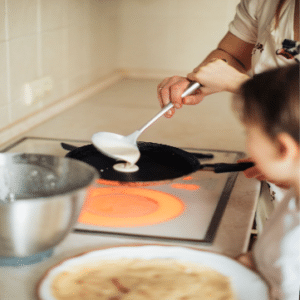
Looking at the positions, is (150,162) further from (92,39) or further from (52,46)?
(92,39)

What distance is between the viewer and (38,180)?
2.46ft

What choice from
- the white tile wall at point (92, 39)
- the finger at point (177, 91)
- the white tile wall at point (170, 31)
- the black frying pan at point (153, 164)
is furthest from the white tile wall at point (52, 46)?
→ the finger at point (177, 91)

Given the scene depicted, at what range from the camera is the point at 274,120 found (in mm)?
636

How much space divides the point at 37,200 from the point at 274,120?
0.32 meters

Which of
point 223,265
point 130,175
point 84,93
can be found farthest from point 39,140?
point 223,265

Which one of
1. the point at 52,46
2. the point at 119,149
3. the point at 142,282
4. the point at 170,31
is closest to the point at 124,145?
the point at 119,149

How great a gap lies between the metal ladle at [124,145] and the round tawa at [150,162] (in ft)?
0.08

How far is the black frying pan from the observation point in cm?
95

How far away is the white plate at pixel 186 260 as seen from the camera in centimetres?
60

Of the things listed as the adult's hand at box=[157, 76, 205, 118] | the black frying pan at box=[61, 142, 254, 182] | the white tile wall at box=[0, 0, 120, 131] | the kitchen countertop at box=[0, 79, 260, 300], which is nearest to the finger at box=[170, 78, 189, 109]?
the adult's hand at box=[157, 76, 205, 118]

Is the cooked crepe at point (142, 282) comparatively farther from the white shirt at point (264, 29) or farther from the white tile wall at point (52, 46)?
the white tile wall at point (52, 46)

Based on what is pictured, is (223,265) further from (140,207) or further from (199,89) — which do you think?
(199,89)

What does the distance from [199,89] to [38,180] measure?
51cm

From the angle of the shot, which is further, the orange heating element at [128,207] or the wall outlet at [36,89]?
the wall outlet at [36,89]
